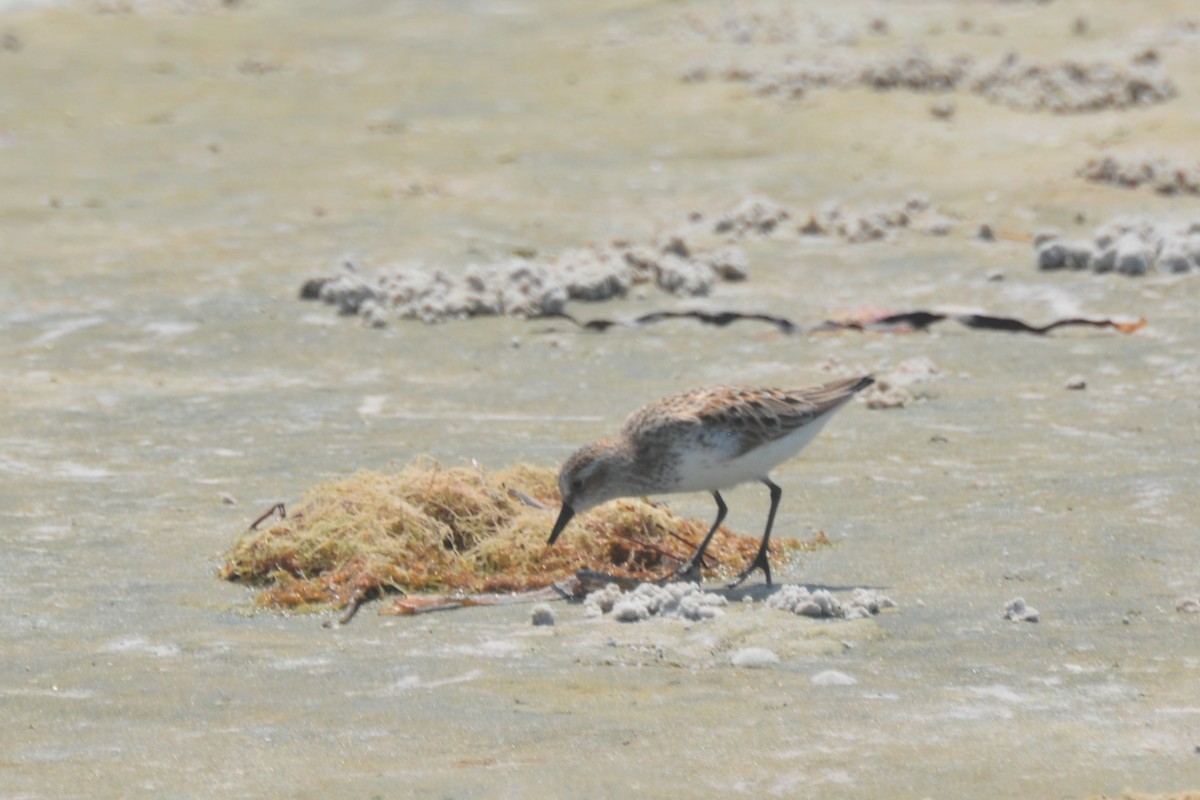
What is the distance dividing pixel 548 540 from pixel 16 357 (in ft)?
20.8

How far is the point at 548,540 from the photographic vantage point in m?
7.70

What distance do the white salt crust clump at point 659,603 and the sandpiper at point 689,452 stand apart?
1.90 ft

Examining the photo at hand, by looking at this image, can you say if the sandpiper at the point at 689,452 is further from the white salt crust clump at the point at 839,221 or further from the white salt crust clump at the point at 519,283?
the white salt crust clump at the point at 839,221

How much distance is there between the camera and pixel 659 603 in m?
6.93

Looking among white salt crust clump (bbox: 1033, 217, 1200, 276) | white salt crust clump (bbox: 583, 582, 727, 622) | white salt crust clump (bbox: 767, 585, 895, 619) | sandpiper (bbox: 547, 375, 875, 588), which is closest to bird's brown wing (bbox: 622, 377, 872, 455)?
sandpiper (bbox: 547, 375, 875, 588)

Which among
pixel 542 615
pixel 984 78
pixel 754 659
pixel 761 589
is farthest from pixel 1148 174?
pixel 754 659

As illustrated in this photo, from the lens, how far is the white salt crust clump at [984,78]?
19.4 meters

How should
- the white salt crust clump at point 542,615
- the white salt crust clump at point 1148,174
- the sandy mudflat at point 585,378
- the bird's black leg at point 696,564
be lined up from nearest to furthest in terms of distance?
the sandy mudflat at point 585,378, the white salt crust clump at point 542,615, the bird's black leg at point 696,564, the white salt crust clump at point 1148,174

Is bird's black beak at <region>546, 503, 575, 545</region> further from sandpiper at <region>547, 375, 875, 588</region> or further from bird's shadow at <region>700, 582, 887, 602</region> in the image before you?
bird's shadow at <region>700, 582, 887, 602</region>

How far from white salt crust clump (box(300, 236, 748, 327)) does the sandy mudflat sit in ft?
0.49

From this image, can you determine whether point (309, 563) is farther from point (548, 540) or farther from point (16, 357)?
point (16, 357)

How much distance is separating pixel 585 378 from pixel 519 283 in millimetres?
1947

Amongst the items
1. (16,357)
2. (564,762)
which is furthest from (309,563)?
(16,357)

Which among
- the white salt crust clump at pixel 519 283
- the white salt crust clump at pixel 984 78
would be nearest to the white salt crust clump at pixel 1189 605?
the white salt crust clump at pixel 519 283
